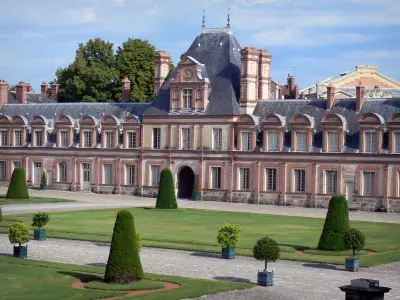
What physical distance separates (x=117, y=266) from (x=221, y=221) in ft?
76.0

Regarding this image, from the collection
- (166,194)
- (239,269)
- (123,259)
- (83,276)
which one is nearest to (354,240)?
(239,269)

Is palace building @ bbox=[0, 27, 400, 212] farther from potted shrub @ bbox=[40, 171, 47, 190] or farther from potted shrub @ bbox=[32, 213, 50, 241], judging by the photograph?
potted shrub @ bbox=[32, 213, 50, 241]

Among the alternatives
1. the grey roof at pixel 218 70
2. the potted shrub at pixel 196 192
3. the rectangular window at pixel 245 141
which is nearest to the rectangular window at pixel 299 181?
the rectangular window at pixel 245 141

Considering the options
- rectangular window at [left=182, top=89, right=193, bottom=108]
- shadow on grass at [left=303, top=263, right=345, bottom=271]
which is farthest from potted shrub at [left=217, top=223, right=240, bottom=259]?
rectangular window at [left=182, top=89, right=193, bottom=108]

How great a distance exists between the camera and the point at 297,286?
30.0 m

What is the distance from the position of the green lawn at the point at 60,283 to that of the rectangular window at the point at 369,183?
3414 centimetres

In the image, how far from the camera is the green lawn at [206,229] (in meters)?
39.9

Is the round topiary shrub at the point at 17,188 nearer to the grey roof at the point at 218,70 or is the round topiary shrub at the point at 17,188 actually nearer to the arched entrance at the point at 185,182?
the grey roof at the point at 218,70

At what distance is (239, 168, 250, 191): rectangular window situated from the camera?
68.7m

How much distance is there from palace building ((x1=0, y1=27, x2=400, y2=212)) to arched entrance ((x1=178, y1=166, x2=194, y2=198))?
0.10 meters

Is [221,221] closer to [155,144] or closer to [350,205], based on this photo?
[350,205]

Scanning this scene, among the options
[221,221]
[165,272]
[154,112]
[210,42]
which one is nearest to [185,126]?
[154,112]

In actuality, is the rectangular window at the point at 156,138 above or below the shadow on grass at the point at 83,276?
above

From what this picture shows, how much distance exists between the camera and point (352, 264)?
3369 cm
